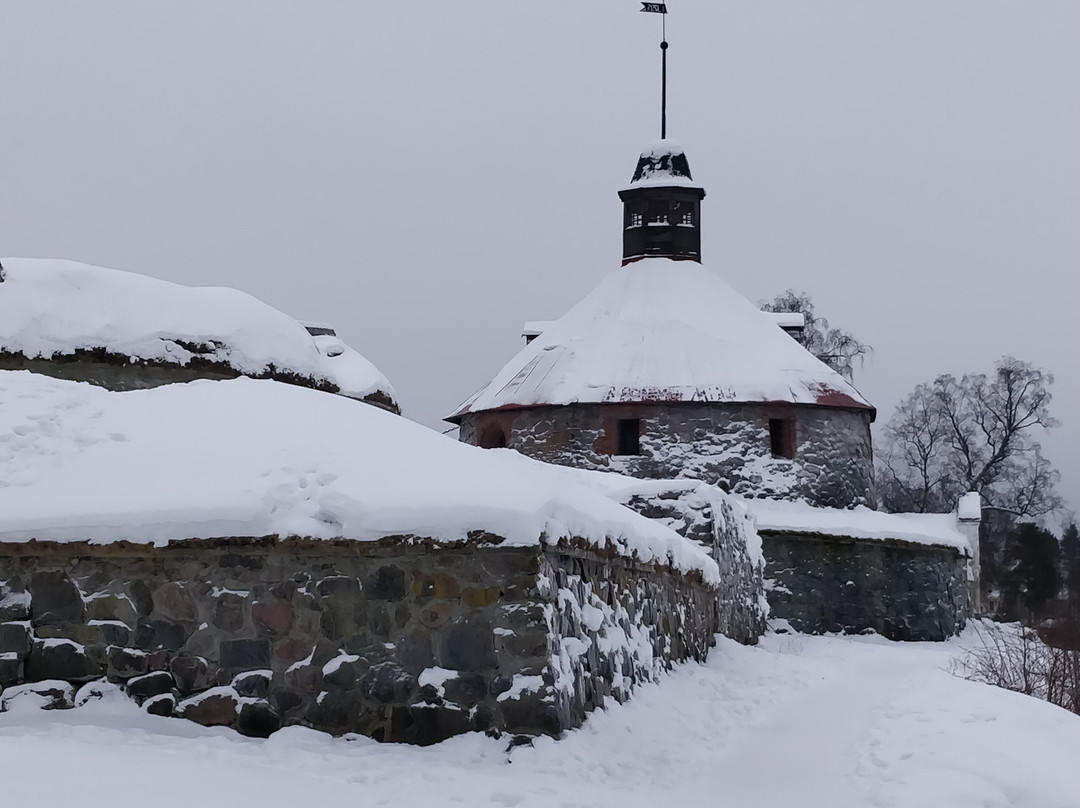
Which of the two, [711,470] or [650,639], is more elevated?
[711,470]

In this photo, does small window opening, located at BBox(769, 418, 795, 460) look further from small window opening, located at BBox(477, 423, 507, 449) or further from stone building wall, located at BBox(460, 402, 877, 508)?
small window opening, located at BBox(477, 423, 507, 449)

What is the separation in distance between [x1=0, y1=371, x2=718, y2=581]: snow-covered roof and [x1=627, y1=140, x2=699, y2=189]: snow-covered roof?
2287cm

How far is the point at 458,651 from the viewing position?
6.70 meters

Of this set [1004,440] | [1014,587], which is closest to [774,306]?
[1004,440]

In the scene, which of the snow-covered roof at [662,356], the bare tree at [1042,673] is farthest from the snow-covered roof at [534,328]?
the bare tree at [1042,673]

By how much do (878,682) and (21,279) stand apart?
29.0 feet

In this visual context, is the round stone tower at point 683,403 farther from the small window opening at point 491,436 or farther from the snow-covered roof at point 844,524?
the snow-covered roof at point 844,524

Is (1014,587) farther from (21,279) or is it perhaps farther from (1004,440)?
(21,279)

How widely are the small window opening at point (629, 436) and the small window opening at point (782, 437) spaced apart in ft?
8.46

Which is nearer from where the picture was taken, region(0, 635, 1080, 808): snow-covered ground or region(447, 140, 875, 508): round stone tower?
region(0, 635, 1080, 808): snow-covered ground

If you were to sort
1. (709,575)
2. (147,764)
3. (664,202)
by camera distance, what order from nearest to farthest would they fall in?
(147,764), (709,575), (664,202)

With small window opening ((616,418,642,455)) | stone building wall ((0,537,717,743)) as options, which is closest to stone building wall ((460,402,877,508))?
small window opening ((616,418,642,455))

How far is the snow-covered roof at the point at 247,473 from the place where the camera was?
673 cm

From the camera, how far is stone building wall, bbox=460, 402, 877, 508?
981 inches
